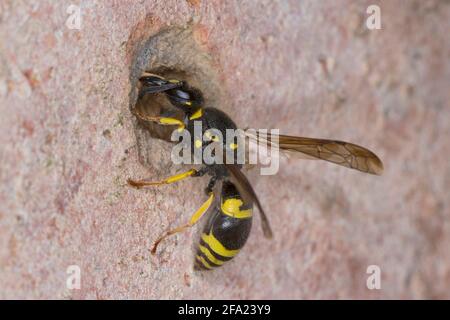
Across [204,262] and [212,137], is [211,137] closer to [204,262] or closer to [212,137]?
[212,137]

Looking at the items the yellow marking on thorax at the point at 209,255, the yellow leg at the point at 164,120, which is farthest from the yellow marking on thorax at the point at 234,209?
the yellow leg at the point at 164,120

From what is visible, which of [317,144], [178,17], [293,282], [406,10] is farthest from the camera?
[406,10]

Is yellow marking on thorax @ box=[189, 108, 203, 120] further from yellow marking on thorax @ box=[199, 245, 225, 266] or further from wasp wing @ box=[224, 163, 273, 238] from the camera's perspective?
yellow marking on thorax @ box=[199, 245, 225, 266]

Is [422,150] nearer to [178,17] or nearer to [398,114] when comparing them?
[398,114]

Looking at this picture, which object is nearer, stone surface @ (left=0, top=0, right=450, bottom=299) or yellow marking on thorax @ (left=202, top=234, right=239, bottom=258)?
stone surface @ (left=0, top=0, right=450, bottom=299)

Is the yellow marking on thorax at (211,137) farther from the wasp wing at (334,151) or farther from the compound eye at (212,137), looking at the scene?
the wasp wing at (334,151)

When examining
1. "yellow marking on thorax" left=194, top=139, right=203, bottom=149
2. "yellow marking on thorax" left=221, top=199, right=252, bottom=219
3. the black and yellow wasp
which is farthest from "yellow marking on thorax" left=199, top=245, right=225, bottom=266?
"yellow marking on thorax" left=194, top=139, right=203, bottom=149
